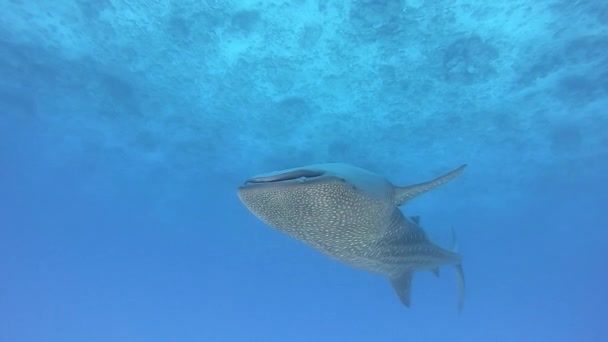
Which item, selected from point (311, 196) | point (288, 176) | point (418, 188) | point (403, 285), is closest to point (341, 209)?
point (311, 196)

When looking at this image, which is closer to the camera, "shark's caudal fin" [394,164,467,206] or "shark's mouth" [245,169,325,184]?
"shark's mouth" [245,169,325,184]

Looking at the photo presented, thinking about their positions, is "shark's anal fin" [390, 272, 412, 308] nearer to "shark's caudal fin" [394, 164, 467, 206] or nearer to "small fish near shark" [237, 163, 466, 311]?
"small fish near shark" [237, 163, 466, 311]

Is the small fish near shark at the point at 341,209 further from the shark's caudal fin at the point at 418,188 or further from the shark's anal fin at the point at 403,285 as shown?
the shark's anal fin at the point at 403,285

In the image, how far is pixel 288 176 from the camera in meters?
4.54

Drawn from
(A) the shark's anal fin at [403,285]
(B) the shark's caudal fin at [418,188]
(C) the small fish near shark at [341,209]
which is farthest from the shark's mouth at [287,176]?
(A) the shark's anal fin at [403,285]

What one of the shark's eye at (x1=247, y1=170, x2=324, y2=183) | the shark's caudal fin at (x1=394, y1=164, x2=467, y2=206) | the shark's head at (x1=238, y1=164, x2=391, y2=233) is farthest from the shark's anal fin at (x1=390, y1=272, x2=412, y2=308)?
the shark's eye at (x1=247, y1=170, x2=324, y2=183)

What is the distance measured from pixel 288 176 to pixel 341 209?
856 mm

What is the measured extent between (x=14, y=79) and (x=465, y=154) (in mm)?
22118

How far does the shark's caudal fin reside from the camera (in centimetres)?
597

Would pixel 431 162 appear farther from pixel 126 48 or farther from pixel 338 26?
pixel 126 48

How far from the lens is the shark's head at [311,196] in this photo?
14.7ft

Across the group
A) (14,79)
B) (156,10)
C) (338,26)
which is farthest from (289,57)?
(14,79)

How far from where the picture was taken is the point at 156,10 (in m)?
12.8

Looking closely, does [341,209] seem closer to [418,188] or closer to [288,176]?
[288,176]
